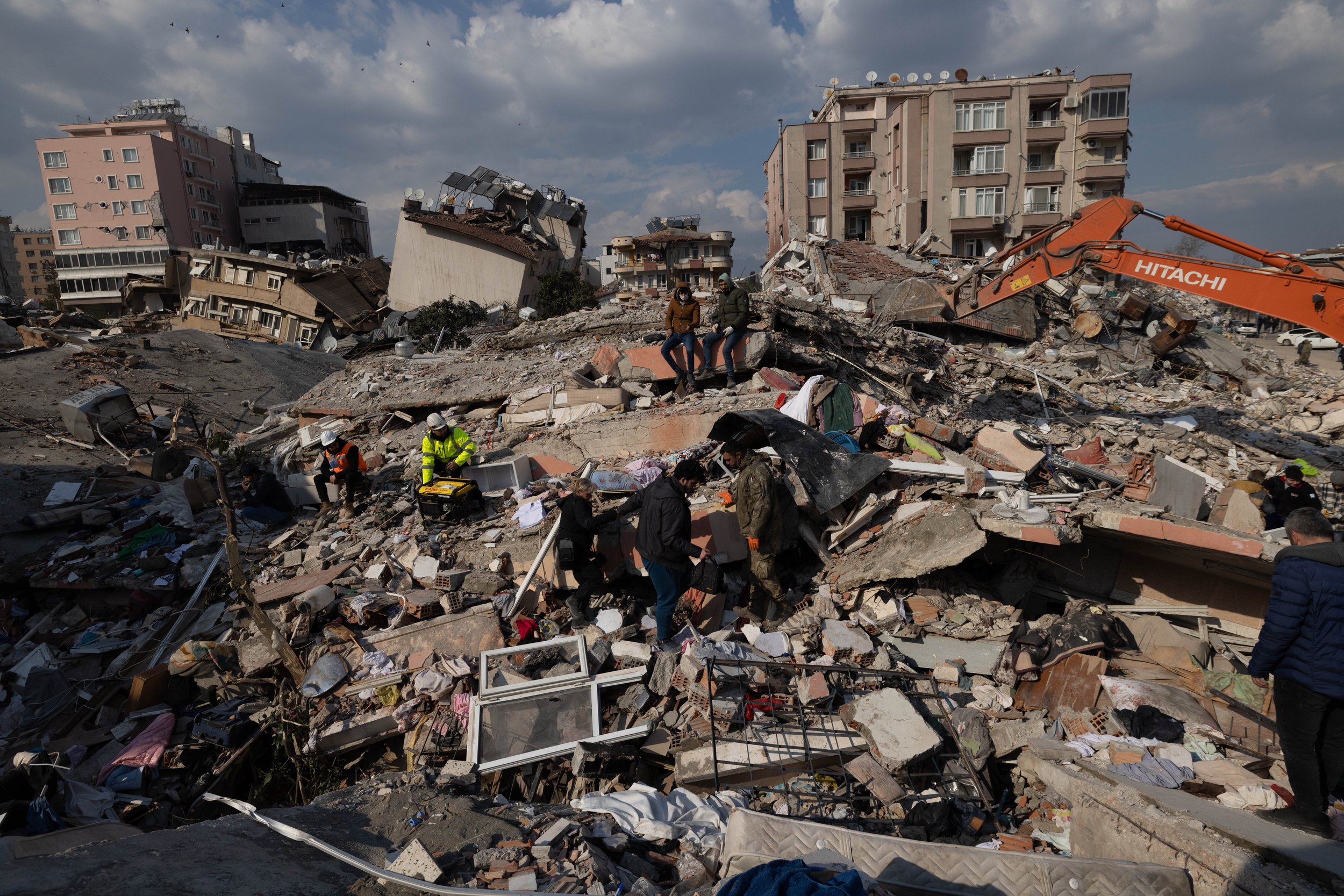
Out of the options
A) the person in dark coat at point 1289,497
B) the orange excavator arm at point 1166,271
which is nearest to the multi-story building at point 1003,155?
the orange excavator arm at point 1166,271

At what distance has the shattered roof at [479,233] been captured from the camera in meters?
30.4

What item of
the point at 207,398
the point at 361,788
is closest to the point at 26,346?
the point at 207,398

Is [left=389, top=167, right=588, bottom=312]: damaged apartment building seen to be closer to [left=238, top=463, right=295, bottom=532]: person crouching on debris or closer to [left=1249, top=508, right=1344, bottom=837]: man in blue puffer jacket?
[left=238, top=463, right=295, bottom=532]: person crouching on debris

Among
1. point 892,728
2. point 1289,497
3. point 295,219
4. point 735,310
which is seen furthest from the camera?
point 295,219

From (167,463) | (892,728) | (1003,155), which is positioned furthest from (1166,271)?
(1003,155)

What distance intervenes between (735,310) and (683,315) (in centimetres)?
66

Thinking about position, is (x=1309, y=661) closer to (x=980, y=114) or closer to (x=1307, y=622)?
(x=1307, y=622)

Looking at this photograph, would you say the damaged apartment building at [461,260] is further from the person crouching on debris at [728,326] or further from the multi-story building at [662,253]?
the person crouching on debris at [728,326]

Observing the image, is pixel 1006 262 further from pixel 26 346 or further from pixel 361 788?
pixel 26 346

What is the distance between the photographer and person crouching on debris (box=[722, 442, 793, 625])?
16.9 ft

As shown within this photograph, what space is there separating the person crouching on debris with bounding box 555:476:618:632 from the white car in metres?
22.8

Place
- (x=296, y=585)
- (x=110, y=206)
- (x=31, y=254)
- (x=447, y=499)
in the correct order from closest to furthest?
(x=296, y=585)
(x=447, y=499)
(x=110, y=206)
(x=31, y=254)

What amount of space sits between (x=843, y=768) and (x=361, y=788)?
2789 mm

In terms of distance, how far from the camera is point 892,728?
4117mm
